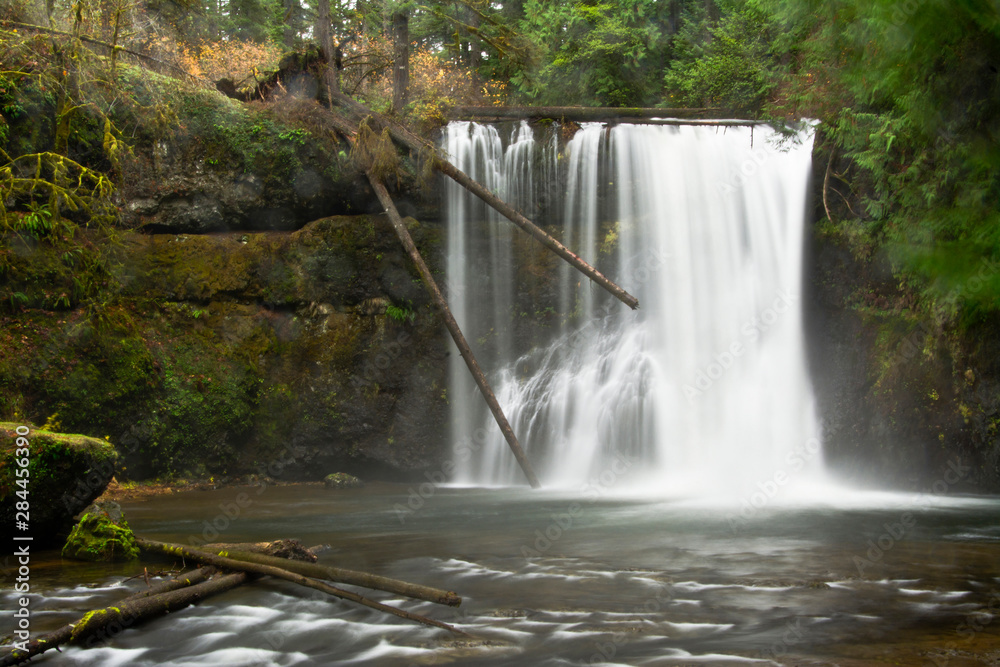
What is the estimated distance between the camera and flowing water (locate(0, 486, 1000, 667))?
423 centimetres

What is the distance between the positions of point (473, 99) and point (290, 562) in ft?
68.7

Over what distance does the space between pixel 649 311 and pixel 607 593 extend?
918 centimetres

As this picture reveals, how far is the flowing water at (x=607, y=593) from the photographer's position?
167 inches

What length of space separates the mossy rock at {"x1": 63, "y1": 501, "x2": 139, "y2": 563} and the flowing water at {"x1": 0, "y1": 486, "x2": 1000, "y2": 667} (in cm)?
23

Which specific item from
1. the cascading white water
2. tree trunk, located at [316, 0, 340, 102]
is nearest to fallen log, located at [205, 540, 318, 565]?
the cascading white water

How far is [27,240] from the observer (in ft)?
37.6

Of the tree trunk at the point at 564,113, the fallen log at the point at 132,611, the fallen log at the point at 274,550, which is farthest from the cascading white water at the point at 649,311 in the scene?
the fallen log at the point at 132,611

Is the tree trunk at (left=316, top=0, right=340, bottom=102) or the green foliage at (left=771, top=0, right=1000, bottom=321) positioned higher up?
the tree trunk at (left=316, top=0, right=340, bottom=102)

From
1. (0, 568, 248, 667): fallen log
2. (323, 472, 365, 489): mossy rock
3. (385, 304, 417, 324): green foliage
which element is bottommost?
(323, 472, 365, 489): mossy rock

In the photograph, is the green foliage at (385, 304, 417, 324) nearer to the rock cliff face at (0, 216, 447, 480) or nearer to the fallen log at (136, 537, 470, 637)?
the rock cliff face at (0, 216, 447, 480)

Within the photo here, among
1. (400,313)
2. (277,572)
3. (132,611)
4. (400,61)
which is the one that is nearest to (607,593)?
(277,572)

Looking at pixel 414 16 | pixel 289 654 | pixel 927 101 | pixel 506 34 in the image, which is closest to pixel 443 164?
pixel 506 34

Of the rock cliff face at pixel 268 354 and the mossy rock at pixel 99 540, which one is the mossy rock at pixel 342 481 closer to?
the rock cliff face at pixel 268 354

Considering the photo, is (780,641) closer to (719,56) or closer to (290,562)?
(290,562)
